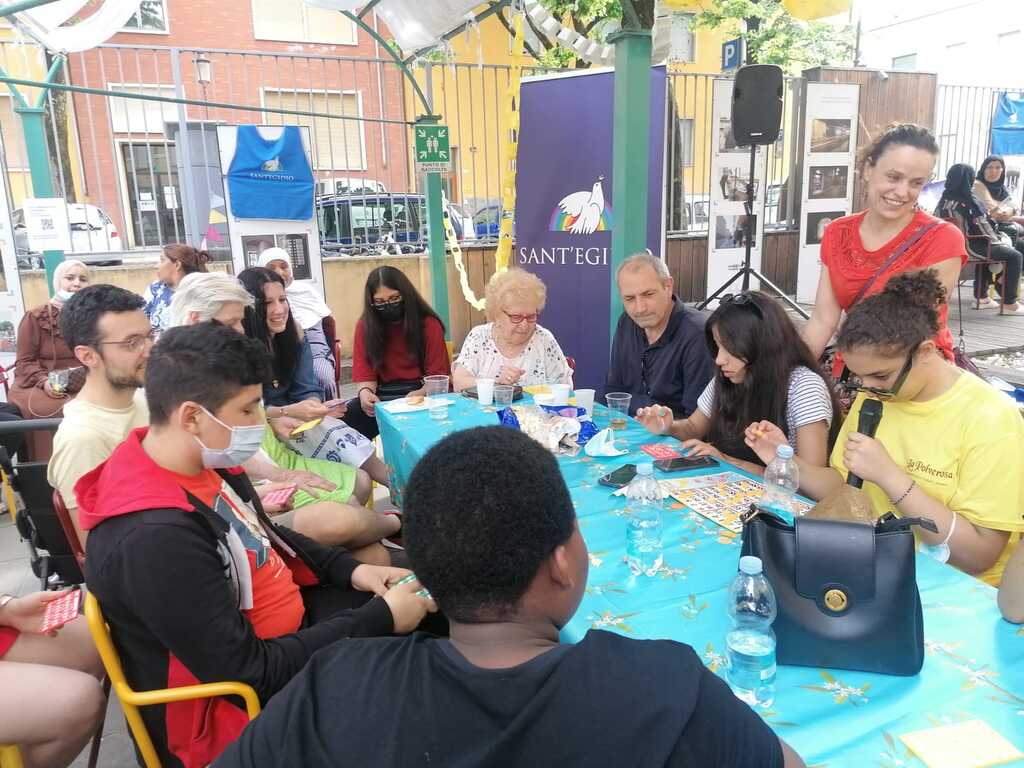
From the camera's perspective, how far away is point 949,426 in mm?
1826

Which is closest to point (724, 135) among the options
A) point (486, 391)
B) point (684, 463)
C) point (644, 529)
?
point (486, 391)

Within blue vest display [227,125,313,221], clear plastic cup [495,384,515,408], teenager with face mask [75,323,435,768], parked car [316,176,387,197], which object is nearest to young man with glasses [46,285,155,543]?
teenager with face mask [75,323,435,768]

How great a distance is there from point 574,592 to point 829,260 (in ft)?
8.60

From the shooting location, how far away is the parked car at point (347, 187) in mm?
7531

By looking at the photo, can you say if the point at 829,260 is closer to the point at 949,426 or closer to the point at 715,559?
the point at 949,426

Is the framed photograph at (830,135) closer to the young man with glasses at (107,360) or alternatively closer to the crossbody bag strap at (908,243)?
the crossbody bag strap at (908,243)

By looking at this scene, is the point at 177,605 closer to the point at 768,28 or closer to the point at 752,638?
the point at 752,638

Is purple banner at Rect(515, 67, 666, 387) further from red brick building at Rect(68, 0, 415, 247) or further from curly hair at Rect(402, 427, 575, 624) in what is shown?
curly hair at Rect(402, 427, 575, 624)

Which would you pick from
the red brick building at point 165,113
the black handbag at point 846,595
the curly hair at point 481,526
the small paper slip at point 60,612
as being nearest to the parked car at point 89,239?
the red brick building at point 165,113

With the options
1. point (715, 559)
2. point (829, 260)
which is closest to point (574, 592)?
point (715, 559)

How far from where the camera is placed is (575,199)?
5582mm

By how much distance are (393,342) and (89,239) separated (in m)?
4.52

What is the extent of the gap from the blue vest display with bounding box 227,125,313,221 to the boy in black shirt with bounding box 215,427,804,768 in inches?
252

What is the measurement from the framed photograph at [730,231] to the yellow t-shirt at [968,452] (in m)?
6.95
